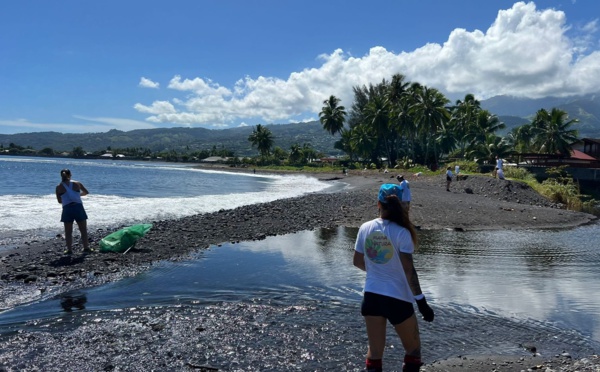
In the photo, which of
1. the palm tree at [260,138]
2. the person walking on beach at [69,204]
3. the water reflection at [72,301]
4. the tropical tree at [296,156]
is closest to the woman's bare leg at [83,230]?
the person walking on beach at [69,204]

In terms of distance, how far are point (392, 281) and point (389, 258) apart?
0.20 meters

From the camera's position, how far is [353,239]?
14.6 m

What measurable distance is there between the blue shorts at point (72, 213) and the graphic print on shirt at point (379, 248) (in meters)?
8.83

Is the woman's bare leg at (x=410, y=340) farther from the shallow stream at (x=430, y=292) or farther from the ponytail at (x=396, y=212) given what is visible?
the shallow stream at (x=430, y=292)

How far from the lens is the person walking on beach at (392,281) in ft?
12.8

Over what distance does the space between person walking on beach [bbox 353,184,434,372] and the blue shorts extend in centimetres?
881

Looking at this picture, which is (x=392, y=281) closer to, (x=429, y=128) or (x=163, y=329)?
(x=163, y=329)

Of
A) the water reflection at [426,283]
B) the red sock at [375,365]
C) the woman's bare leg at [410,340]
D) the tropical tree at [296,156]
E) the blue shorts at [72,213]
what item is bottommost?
the water reflection at [426,283]

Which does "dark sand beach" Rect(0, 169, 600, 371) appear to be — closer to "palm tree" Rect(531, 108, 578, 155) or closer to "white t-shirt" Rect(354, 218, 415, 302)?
"white t-shirt" Rect(354, 218, 415, 302)

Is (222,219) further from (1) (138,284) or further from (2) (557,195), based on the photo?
(2) (557,195)

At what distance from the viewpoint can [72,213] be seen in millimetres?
10492

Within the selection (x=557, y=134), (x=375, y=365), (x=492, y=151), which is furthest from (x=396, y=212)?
(x=557, y=134)

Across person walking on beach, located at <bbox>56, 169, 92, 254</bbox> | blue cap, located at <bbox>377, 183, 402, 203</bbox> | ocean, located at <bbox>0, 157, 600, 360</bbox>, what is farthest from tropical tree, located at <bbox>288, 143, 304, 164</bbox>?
blue cap, located at <bbox>377, 183, 402, 203</bbox>

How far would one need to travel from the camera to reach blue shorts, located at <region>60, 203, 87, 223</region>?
10458 millimetres
